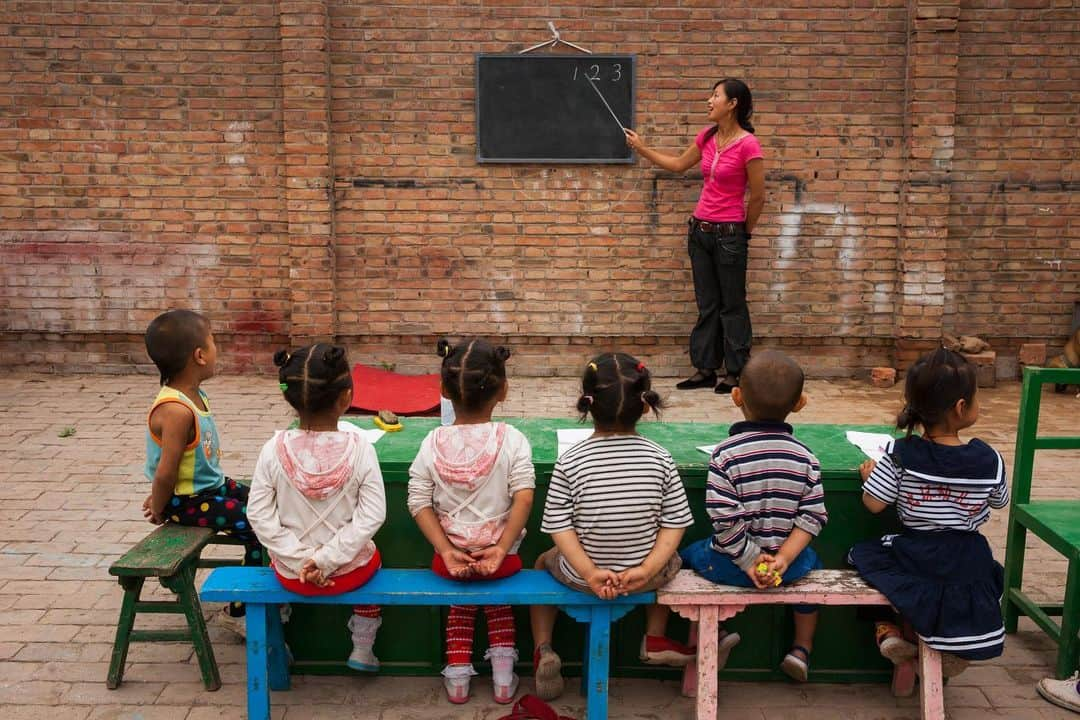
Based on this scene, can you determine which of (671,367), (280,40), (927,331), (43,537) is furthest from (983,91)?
(43,537)

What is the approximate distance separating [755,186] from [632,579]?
4708mm

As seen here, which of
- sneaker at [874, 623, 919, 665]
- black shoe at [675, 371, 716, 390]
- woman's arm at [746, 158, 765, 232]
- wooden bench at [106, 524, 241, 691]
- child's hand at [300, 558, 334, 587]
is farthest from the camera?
black shoe at [675, 371, 716, 390]

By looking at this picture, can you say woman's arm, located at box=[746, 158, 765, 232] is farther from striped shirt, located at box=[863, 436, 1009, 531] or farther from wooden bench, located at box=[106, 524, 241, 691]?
wooden bench, located at box=[106, 524, 241, 691]

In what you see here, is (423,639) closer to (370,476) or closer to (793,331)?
(370,476)

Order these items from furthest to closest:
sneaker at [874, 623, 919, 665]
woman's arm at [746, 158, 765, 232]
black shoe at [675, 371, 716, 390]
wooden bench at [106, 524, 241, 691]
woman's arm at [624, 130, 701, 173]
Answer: black shoe at [675, 371, 716, 390]
woman's arm at [624, 130, 701, 173]
woman's arm at [746, 158, 765, 232]
wooden bench at [106, 524, 241, 691]
sneaker at [874, 623, 919, 665]

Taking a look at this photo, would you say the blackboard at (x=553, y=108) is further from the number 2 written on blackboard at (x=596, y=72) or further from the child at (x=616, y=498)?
the child at (x=616, y=498)

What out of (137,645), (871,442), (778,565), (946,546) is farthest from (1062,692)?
(137,645)

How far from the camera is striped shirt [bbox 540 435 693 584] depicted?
336 cm

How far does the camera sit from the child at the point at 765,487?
3373 mm

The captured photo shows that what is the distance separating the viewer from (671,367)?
873cm

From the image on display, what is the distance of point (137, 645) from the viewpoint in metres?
4.09

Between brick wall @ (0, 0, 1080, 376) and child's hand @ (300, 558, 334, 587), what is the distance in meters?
5.29

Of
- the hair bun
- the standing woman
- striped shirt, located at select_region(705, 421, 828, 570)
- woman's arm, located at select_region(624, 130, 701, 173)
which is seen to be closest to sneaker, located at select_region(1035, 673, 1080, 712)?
striped shirt, located at select_region(705, 421, 828, 570)

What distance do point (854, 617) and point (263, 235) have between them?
6.08 meters
